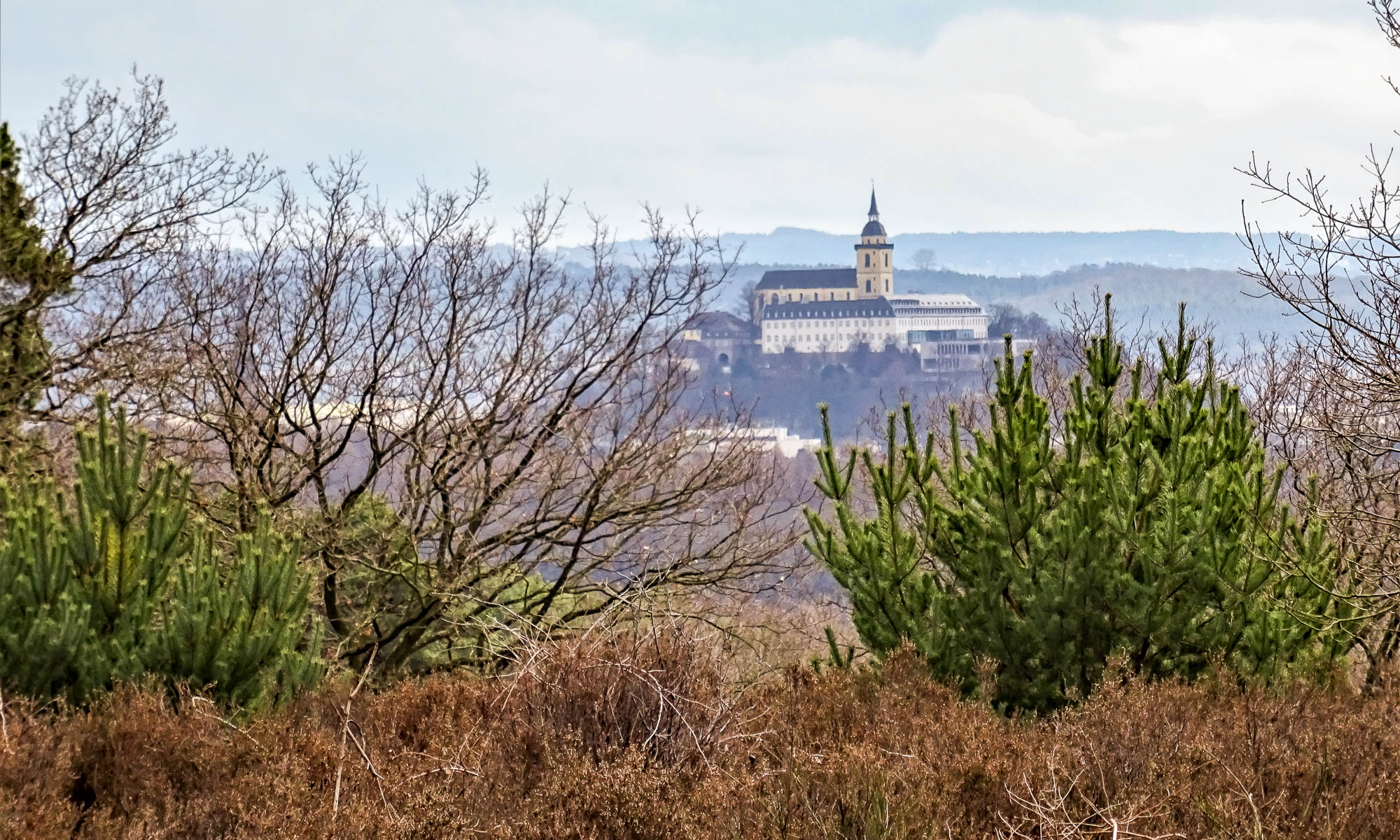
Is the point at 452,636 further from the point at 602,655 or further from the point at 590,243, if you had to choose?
the point at 602,655

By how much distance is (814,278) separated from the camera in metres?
180

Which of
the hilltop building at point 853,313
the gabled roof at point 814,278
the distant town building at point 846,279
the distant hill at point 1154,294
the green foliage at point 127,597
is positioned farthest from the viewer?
the gabled roof at point 814,278

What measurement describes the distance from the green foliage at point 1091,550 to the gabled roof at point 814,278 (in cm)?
16657

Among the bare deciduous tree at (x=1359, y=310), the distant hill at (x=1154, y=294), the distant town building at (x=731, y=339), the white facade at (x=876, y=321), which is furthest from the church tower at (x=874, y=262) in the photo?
the bare deciduous tree at (x=1359, y=310)

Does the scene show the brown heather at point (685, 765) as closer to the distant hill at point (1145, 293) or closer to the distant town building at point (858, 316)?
the distant hill at point (1145, 293)

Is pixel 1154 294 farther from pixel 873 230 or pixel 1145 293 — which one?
pixel 873 230

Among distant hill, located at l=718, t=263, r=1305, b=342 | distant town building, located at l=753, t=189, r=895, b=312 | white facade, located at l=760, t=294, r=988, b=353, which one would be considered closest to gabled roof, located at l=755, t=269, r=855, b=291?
distant town building, located at l=753, t=189, r=895, b=312

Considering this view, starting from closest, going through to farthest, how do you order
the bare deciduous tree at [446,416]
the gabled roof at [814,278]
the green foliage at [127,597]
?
the green foliage at [127,597] < the bare deciduous tree at [446,416] < the gabled roof at [814,278]

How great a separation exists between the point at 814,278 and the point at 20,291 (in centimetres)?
17093

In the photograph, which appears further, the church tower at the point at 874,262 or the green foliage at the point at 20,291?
the church tower at the point at 874,262

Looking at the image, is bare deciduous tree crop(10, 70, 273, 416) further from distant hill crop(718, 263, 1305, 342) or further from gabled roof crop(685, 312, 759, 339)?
gabled roof crop(685, 312, 759, 339)

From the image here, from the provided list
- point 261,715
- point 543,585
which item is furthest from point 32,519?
point 543,585

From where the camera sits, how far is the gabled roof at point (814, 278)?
176 metres

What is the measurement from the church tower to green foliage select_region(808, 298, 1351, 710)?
600 feet
